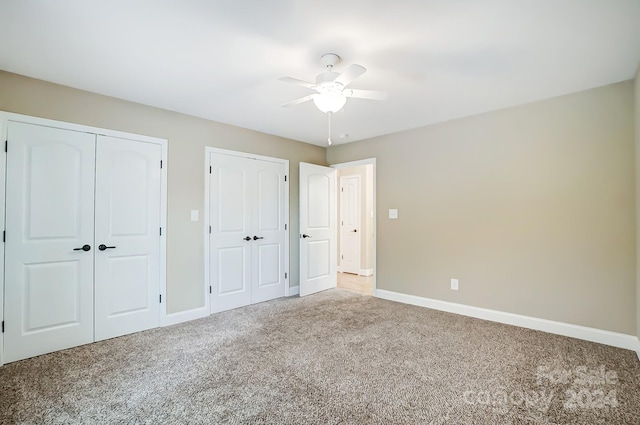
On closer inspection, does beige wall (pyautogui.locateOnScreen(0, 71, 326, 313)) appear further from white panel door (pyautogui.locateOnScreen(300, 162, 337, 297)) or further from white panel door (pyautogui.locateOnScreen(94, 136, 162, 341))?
white panel door (pyautogui.locateOnScreen(300, 162, 337, 297))

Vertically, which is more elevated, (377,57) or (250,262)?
(377,57)

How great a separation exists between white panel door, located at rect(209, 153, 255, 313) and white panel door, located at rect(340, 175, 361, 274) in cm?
281

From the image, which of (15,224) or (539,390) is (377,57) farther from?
(15,224)

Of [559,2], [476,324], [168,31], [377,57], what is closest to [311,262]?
[476,324]

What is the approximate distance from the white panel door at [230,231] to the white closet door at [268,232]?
4.3 inches

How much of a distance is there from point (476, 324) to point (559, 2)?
2.97 meters

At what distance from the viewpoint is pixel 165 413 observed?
1.88 m

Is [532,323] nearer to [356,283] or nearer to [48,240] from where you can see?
[356,283]

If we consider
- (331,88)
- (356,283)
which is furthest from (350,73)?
(356,283)

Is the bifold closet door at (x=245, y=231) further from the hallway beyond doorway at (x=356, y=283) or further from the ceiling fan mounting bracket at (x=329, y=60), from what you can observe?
the ceiling fan mounting bracket at (x=329, y=60)

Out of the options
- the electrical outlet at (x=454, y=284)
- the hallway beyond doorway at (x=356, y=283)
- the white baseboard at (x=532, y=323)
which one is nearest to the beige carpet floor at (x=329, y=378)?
the white baseboard at (x=532, y=323)

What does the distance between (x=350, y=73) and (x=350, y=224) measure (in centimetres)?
470

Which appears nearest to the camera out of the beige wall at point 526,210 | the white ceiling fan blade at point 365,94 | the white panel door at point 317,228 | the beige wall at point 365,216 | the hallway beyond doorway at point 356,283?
the white ceiling fan blade at point 365,94

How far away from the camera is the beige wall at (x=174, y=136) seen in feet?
8.96
